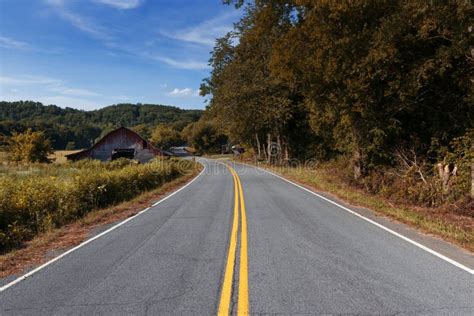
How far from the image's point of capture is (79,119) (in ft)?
511

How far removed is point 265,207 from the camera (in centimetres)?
1197

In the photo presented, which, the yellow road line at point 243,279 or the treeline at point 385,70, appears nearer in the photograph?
the yellow road line at point 243,279

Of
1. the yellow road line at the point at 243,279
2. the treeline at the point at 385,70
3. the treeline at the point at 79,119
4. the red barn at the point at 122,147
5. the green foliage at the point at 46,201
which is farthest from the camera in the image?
the treeline at the point at 79,119

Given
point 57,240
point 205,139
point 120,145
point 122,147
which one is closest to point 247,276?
point 57,240

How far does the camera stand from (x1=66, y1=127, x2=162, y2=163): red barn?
149 ft

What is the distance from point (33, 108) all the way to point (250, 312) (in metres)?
153

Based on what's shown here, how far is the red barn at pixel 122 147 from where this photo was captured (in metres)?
45.3

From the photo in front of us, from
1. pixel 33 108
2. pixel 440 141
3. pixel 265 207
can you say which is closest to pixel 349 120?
pixel 440 141

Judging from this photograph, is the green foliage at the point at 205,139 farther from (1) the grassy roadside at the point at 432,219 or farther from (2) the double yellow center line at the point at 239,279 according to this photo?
(2) the double yellow center line at the point at 239,279

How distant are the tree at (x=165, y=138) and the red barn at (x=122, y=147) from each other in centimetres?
7106

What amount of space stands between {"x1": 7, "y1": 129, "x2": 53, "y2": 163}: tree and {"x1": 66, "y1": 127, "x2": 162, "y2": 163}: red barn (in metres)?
13.2

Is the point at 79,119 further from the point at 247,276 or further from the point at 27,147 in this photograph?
the point at 247,276

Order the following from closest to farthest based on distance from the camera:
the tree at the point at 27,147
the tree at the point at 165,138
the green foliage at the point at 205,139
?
the tree at the point at 27,147 → the green foliage at the point at 205,139 → the tree at the point at 165,138

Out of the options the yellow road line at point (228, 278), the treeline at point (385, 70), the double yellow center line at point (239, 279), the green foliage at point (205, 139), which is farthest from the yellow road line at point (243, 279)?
the green foliage at point (205, 139)
